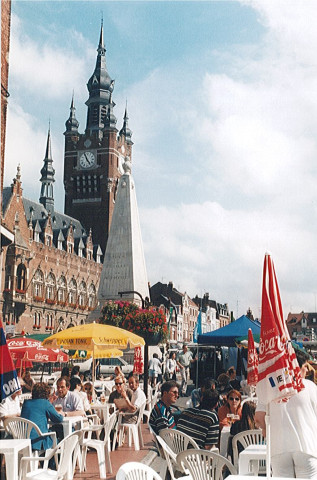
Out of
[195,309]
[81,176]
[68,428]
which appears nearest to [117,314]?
[68,428]

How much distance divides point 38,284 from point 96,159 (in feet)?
79.8

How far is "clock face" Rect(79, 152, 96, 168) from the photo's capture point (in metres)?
75.9

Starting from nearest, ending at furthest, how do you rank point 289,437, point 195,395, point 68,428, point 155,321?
1. point 289,437
2. point 68,428
3. point 195,395
4. point 155,321

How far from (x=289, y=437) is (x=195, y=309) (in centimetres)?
9482

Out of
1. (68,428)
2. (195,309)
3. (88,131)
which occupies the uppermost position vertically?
(88,131)

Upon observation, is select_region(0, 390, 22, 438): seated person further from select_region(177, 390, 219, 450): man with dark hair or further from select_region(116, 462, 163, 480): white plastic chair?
select_region(116, 462, 163, 480): white plastic chair

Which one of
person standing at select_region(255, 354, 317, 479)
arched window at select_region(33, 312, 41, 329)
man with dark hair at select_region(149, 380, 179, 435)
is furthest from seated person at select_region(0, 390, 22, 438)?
arched window at select_region(33, 312, 41, 329)

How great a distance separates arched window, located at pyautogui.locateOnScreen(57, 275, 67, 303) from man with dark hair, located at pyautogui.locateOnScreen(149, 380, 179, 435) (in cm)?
5447

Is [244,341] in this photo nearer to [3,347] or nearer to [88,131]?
[3,347]

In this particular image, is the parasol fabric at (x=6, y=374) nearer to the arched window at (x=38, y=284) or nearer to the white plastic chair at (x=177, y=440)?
the white plastic chair at (x=177, y=440)

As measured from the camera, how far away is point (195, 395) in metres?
10.8

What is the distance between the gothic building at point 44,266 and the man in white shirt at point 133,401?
3360 centimetres

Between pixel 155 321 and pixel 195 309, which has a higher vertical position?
pixel 195 309

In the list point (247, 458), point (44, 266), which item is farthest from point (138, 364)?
A: point (44, 266)
